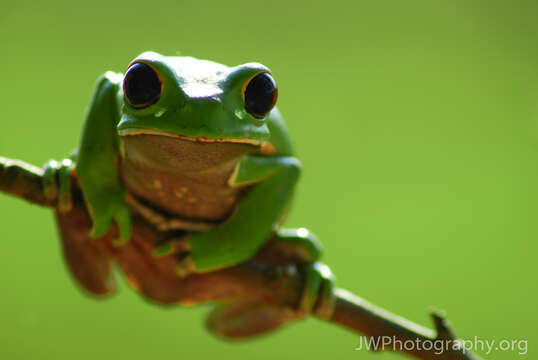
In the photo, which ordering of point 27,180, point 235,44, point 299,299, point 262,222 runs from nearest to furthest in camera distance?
point 27,180, point 262,222, point 299,299, point 235,44

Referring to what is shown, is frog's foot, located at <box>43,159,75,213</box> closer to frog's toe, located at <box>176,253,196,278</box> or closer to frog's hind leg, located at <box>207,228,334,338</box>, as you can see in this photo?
frog's toe, located at <box>176,253,196,278</box>

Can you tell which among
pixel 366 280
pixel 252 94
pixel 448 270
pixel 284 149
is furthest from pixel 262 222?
pixel 448 270

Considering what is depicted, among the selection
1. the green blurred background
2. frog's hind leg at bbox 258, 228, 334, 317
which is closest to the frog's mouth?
frog's hind leg at bbox 258, 228, 334, 317

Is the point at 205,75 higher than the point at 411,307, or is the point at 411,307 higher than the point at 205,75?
the point at 205,75

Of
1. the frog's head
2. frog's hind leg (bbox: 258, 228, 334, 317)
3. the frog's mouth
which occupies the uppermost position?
the frog's head

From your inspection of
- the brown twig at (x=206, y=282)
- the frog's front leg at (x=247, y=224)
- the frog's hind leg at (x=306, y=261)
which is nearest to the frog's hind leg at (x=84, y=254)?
the brown twig at (x=206, y=282)

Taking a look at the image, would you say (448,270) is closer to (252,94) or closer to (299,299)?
(299,299)

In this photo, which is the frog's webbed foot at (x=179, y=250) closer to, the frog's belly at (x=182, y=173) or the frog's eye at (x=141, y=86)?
the frog's belly at (x=182, y=173)
